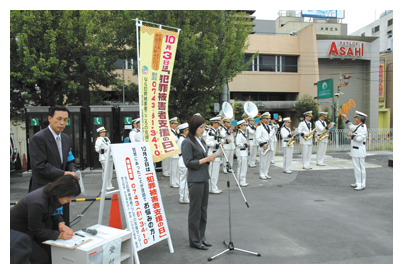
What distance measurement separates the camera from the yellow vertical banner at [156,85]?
19.0ft

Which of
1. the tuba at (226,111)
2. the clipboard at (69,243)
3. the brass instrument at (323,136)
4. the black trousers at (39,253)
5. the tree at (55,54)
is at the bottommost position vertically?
the black trousers at (39,253)

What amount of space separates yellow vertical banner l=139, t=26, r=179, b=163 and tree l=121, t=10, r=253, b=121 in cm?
699

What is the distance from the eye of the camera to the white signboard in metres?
4.00

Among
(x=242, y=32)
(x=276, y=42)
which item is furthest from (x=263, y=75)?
(x=242, y=32)

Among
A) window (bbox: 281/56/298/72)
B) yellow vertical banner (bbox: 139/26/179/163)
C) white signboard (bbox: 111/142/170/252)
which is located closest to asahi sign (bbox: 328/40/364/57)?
window (bbox: 281/56/298/72)

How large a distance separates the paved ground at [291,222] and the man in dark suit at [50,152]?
5.90 feet

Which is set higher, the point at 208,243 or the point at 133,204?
the point at 133,204

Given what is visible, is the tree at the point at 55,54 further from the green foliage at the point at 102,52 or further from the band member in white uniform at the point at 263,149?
the band member in white uniform at the point at 263,149

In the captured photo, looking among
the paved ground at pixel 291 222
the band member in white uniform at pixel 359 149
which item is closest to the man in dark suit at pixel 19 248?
the paved ground at pixel 291 222

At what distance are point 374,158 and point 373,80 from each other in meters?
21.2

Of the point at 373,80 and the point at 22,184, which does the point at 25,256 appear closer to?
the point at 22,184

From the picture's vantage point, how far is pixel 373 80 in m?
31.8

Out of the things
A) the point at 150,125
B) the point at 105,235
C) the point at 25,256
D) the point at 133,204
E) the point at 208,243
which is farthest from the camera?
the point at 150,125

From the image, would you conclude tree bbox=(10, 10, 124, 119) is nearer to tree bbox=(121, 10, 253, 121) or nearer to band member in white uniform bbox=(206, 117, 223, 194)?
tree bbox=(121, 10, 253, 121)
